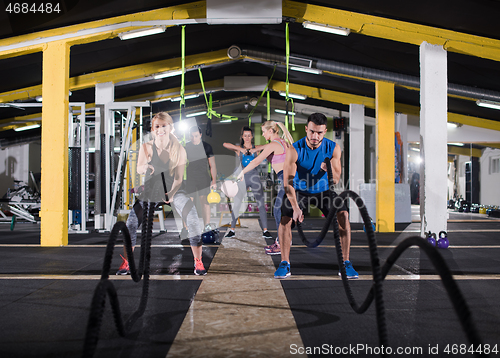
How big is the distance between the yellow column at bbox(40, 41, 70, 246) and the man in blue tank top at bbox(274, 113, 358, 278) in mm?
3643

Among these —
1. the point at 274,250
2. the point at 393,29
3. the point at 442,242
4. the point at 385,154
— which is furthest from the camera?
the point at 385,154

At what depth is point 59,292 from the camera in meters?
2.72

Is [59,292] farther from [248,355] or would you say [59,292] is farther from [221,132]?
[221,132]

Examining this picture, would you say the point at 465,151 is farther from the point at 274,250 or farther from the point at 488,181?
the point at 274,250

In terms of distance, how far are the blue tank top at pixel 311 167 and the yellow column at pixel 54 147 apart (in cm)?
375

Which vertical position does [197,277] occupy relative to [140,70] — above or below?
below

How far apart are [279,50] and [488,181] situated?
10378 mm

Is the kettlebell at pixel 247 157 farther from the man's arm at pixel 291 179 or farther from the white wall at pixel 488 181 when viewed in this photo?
the white wall at pixel 488 181

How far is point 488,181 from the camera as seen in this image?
43.6 ft

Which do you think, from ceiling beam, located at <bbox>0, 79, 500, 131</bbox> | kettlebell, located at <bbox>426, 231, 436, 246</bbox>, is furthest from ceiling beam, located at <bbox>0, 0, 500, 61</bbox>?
ceiling beam, located at <bbox>0, 79, 500, 131</bbox>

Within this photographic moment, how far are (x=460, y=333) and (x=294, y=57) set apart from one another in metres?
6.09

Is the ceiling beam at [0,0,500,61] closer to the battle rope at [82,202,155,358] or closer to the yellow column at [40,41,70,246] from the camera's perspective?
the yellow column at [40,41,70,246]

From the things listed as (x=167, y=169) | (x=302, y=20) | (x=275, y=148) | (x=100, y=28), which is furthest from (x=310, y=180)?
(x=100, y=28)

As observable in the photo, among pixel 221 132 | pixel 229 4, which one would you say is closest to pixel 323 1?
pixel 229 4
